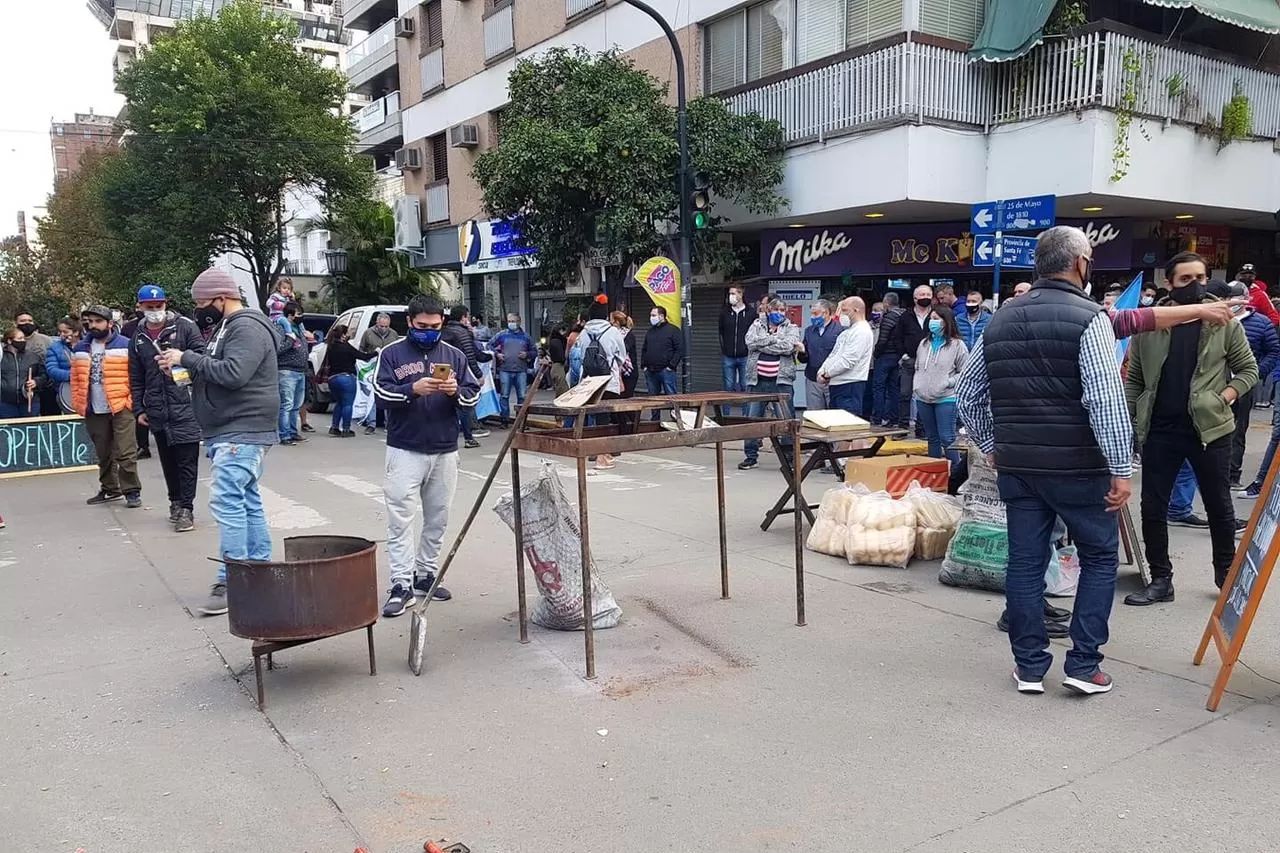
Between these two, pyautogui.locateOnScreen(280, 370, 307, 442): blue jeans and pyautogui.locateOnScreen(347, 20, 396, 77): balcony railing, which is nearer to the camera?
pyautogui.locateOnScreen(280, 370, 307, 442): blue jeans

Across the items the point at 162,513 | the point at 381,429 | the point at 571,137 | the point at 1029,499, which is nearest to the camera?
the point at 1029,499

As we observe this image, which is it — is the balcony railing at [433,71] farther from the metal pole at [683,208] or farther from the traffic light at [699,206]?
the traffic light at [699,206]

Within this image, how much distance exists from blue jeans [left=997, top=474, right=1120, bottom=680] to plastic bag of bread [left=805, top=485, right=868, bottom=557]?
236cm

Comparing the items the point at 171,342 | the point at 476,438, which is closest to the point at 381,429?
the point at 476,438

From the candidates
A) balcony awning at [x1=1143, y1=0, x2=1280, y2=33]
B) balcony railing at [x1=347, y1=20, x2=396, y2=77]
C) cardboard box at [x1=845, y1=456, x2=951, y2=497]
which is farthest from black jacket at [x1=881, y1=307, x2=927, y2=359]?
balcony railing at [x1=347, y1=20, x2=396, y2=77]

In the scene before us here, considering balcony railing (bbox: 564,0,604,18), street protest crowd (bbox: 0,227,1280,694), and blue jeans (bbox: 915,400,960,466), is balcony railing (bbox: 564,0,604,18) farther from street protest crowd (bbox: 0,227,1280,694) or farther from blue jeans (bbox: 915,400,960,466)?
blue jeans (bbox: 915,400,960,466)

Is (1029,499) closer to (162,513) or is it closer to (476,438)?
(162,513)

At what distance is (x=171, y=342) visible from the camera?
7402mm

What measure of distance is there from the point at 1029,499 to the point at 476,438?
1045 centimetres

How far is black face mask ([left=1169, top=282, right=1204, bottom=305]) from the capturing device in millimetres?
5164

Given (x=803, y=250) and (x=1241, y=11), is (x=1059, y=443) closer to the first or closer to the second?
(x=1241, y=11)

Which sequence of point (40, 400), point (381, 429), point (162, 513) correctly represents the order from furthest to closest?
1. point (381, 429)
2. point (40, 400)
3. point (162, 513)

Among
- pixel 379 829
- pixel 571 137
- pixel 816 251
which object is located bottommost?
pixel 379 829

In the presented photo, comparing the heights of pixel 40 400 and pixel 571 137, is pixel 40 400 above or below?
below
